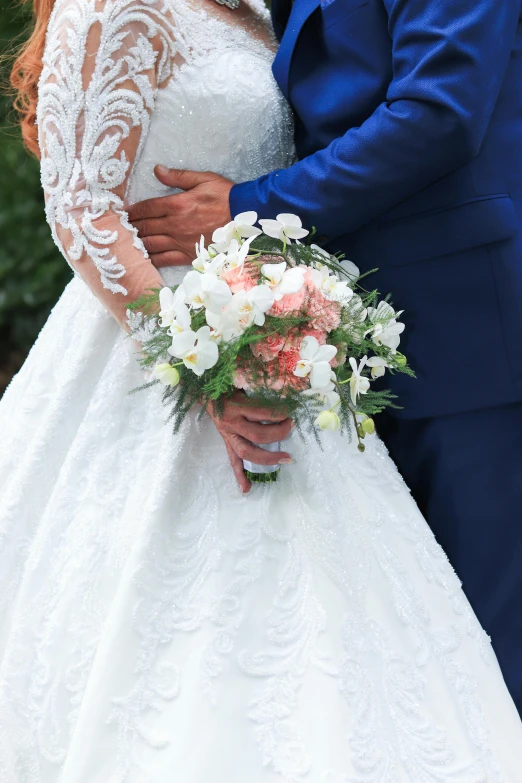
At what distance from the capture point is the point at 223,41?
6.20ft

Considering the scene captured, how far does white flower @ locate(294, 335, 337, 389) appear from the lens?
1471 mm

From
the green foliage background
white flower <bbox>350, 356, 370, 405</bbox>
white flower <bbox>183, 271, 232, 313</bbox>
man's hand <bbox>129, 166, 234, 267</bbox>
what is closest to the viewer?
white flower <bbox>183, 271, 232, 313</bbox>

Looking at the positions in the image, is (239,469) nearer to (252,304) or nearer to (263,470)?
(263,470)

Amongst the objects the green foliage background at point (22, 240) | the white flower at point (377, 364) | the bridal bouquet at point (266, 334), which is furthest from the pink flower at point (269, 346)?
the green foliage background at point (22, 240)

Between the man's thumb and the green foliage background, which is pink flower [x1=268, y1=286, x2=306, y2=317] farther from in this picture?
the green foliage background

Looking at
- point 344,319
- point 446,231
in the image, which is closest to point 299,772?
point 344,319

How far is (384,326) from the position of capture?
5.46 feet

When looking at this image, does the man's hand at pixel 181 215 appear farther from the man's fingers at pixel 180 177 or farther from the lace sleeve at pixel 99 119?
the lace sleeve at pixel 99 119

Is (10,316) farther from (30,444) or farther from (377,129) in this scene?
(377,129)

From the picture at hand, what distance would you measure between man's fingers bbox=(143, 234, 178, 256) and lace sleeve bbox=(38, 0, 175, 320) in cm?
9

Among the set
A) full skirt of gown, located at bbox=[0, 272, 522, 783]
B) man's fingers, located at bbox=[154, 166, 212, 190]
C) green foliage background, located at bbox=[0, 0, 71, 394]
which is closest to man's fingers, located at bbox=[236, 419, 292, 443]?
full skirt of gown, located at bbox=[0, 272, 522, 783]

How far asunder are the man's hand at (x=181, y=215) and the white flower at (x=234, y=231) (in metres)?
0.25

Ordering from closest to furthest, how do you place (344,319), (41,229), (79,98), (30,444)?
1. (344,319)
2. (79,98)
3. (30,444)
4. (41,229)

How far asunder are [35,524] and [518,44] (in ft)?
4.77
